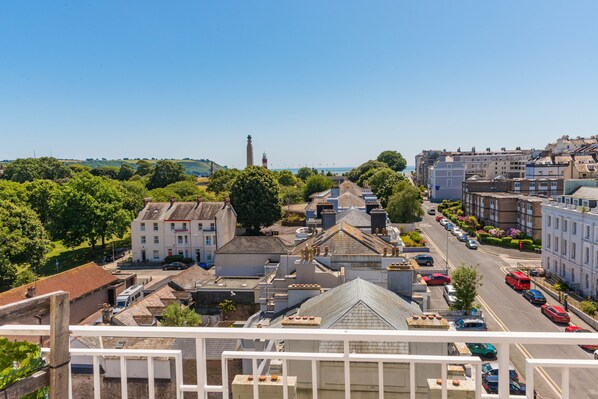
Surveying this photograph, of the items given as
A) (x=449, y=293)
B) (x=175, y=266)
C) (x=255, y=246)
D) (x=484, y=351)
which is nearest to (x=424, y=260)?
(x=449, y=293)

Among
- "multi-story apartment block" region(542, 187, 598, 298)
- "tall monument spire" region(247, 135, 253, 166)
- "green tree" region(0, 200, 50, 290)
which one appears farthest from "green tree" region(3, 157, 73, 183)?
"multi-story apartment block" region(542, 187, 598, 298)

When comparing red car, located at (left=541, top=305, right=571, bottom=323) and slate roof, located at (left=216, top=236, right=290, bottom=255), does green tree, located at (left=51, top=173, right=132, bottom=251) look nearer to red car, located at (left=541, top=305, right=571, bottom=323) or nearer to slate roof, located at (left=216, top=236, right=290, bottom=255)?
slate roof, located at (left=216, top=236, right=290, bottom=255)

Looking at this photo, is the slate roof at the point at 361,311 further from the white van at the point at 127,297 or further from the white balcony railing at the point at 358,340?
the white van at the point at 127,297

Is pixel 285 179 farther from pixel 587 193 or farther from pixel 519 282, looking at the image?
pixel 587 193

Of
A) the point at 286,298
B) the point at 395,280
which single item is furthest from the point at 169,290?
the point at 395,280

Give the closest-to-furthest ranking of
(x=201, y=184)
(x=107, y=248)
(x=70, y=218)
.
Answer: (x=70, y=218)
(x=107, y=248)
(x=201, y=184)

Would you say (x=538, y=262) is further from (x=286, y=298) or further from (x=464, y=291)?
(x=286, y=298)
